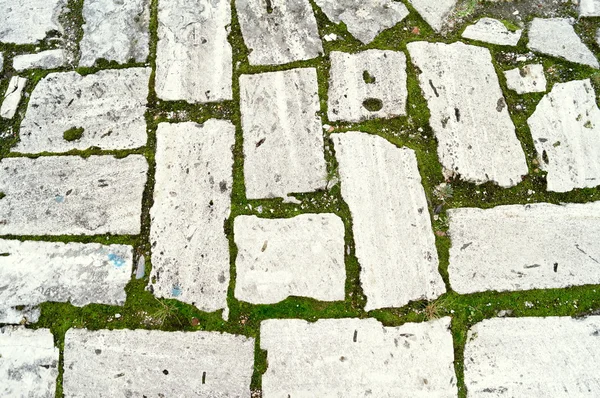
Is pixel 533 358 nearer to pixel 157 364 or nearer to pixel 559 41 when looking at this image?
pixel 157 364

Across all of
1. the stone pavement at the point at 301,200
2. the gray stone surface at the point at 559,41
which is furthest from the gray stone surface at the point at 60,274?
the gray stone surface at the point at 559,41

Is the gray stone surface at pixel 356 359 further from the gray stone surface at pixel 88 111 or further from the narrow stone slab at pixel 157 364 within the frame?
the gray stone surface at pixel 88 111

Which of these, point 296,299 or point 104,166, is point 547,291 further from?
point 104,166

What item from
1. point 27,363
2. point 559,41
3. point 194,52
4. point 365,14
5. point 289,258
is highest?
point 365,14

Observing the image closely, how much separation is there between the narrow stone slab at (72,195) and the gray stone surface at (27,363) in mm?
577

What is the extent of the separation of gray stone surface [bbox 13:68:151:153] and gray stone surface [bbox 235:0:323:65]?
30.4 inches

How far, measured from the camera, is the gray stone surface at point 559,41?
3094mm

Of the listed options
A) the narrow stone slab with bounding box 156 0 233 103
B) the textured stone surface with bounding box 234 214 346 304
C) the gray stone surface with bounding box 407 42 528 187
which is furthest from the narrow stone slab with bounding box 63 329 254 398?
the gray stone surface with bounding box 407 42 528 187

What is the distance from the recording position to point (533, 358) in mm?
2348

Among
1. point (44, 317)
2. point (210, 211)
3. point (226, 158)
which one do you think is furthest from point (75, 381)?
point (226, 158)

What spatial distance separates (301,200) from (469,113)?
3.92 ft

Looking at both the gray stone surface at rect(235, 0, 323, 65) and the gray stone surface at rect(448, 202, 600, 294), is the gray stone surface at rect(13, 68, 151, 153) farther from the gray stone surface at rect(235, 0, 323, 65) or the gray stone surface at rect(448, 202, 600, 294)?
the gray stone surface at rect(448, 202, 600, 294)

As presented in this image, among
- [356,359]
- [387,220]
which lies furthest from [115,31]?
[356,359]

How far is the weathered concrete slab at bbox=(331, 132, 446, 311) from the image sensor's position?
248 cm
